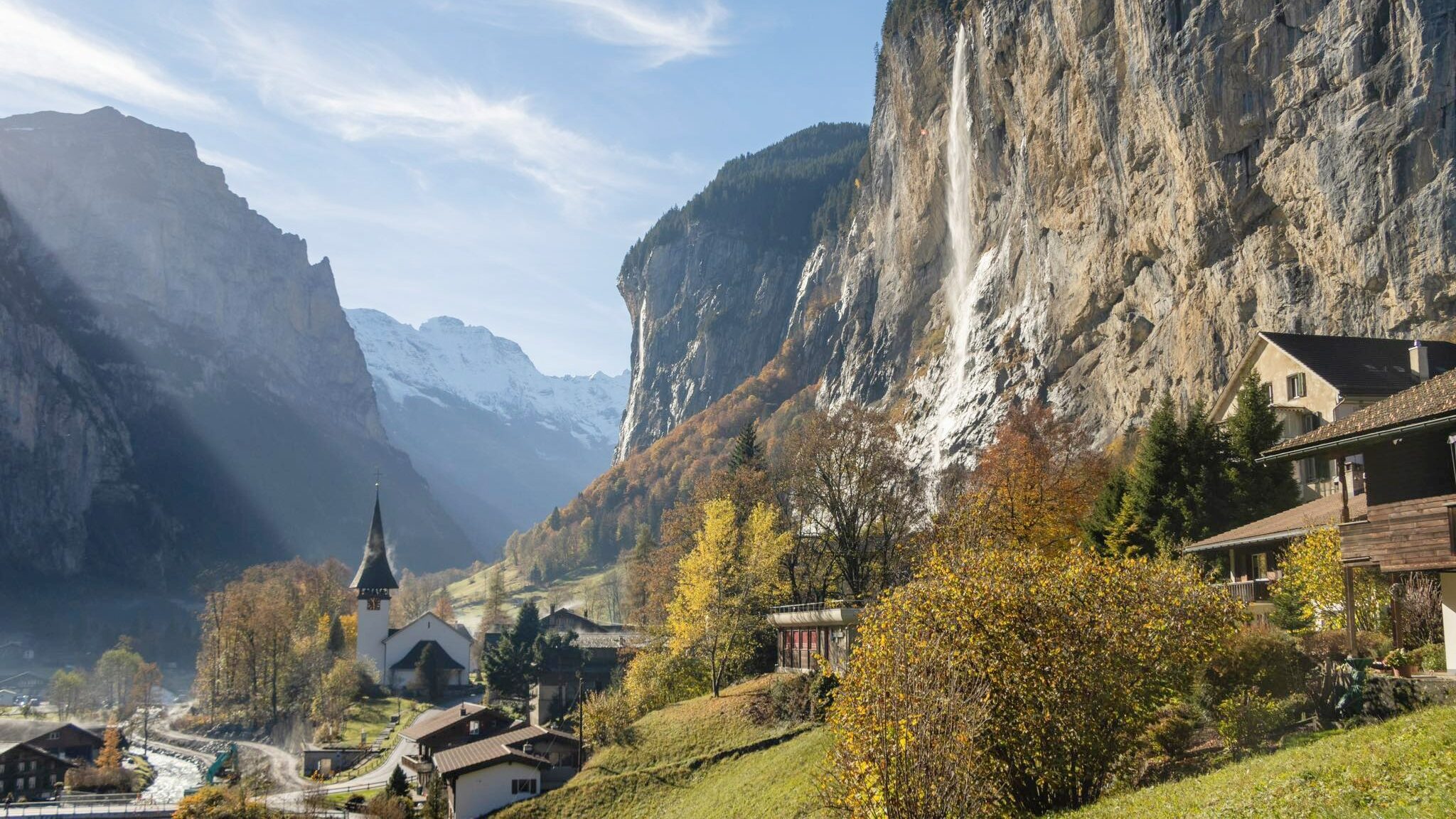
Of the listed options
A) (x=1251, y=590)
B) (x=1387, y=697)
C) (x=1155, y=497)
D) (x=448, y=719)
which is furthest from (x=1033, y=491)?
(x=448, y=719)

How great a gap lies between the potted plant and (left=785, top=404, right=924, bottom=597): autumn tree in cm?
2762

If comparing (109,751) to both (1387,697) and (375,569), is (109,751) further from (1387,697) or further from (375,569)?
(1387,697)

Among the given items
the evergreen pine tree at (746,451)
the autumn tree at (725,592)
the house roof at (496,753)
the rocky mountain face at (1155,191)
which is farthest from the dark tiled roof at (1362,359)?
the house roof at (496,753)

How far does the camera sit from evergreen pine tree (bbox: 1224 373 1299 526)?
1624 inches

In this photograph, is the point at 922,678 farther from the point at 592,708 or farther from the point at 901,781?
the point at 592,708

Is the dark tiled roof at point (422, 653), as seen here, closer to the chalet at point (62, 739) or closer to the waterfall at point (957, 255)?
the chalet at point (62, 739)

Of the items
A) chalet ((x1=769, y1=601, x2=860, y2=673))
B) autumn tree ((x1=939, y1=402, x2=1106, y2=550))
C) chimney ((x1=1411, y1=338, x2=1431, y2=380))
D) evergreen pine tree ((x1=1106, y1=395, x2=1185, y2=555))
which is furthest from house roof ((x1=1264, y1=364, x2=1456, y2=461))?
chimney ((x1=1411, y1=338, x2=1431, y2=380))

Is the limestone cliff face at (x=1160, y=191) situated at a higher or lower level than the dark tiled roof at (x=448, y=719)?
higher

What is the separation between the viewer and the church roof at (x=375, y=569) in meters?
113

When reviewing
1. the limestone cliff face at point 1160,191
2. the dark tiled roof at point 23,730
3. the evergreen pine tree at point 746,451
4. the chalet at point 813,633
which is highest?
the limestone cliff face at point 1160,191

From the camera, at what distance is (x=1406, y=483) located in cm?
2308

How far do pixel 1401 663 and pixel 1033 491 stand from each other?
29.0 m

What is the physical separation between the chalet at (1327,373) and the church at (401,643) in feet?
253

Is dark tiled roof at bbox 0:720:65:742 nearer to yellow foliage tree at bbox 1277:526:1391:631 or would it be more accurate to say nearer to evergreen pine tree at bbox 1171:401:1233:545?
evergreen pine tree at bbox 1171:401:1233:545
